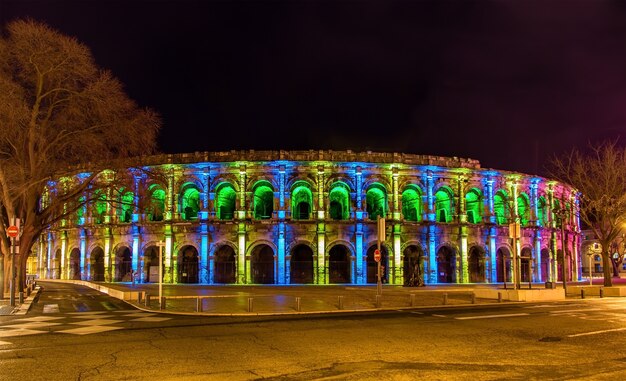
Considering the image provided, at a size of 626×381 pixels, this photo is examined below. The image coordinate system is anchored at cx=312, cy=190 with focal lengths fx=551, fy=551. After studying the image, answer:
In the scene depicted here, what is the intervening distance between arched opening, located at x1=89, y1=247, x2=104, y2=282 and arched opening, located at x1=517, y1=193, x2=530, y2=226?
40.2 meters

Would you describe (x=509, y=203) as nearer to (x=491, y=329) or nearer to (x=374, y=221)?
(x=374, y=221)

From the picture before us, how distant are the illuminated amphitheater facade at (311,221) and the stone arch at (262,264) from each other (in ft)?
0.33

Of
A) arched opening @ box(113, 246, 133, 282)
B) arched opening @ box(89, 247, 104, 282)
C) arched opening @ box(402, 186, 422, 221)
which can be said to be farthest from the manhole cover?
arched opening @ box(89, 247, 104, 282)

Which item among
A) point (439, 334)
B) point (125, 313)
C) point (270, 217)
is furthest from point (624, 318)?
point (270, 217)

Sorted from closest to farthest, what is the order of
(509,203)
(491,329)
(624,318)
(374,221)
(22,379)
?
(22,379)
(491,329)
(624,318)
(374,221)
(509,203)

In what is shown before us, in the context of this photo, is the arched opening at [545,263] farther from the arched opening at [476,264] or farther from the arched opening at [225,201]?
the arched opening at [225,201]

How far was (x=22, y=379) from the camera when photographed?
8414mm

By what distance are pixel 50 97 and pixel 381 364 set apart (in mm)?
22943

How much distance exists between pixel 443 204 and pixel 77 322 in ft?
131

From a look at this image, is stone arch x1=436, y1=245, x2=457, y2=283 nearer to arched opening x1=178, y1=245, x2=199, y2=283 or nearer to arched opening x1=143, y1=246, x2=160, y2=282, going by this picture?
arched opening x1=178, y1=245, x2=199, y2=283

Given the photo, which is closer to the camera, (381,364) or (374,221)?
(381,364)

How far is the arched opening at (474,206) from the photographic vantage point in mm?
50438

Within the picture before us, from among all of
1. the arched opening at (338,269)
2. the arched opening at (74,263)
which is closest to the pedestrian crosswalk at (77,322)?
the arched opening at (338,269)

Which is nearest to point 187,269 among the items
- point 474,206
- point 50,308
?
point 50,308
